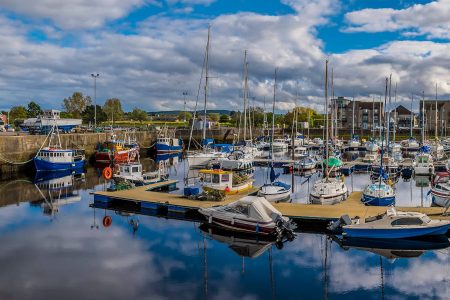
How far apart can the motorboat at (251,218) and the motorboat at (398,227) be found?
334cm

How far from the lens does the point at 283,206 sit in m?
28.7

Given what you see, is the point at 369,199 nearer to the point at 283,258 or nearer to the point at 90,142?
the point at 283,258

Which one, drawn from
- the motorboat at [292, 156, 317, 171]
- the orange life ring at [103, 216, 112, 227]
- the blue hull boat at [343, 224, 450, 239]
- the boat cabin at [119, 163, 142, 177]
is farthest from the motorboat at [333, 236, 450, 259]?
the motorboat at [292, 156, 317, 171]

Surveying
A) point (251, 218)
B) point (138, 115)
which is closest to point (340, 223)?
point (251, 218)

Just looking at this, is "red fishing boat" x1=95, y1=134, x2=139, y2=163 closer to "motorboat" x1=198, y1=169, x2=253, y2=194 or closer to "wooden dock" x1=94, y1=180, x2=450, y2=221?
"wooden dock" x1=94, y1=180, x2=450, y2=221

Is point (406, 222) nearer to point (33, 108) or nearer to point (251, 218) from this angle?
point (251, 218)

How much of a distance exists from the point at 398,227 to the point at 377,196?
22.7 feet

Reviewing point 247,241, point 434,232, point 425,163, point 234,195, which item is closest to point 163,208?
point 234,195

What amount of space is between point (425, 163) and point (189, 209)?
1258 inches

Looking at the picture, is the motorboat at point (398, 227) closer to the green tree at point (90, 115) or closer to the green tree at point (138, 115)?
the green tree at point (90, 115)

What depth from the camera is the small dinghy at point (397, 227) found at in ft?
75.9

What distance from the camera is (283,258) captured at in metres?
21.6

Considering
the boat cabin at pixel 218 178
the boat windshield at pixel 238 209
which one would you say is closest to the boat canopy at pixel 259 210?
the boat windshield at pixel 238 209

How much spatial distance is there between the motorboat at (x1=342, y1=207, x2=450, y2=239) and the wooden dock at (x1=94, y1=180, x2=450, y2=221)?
204 centimetres
